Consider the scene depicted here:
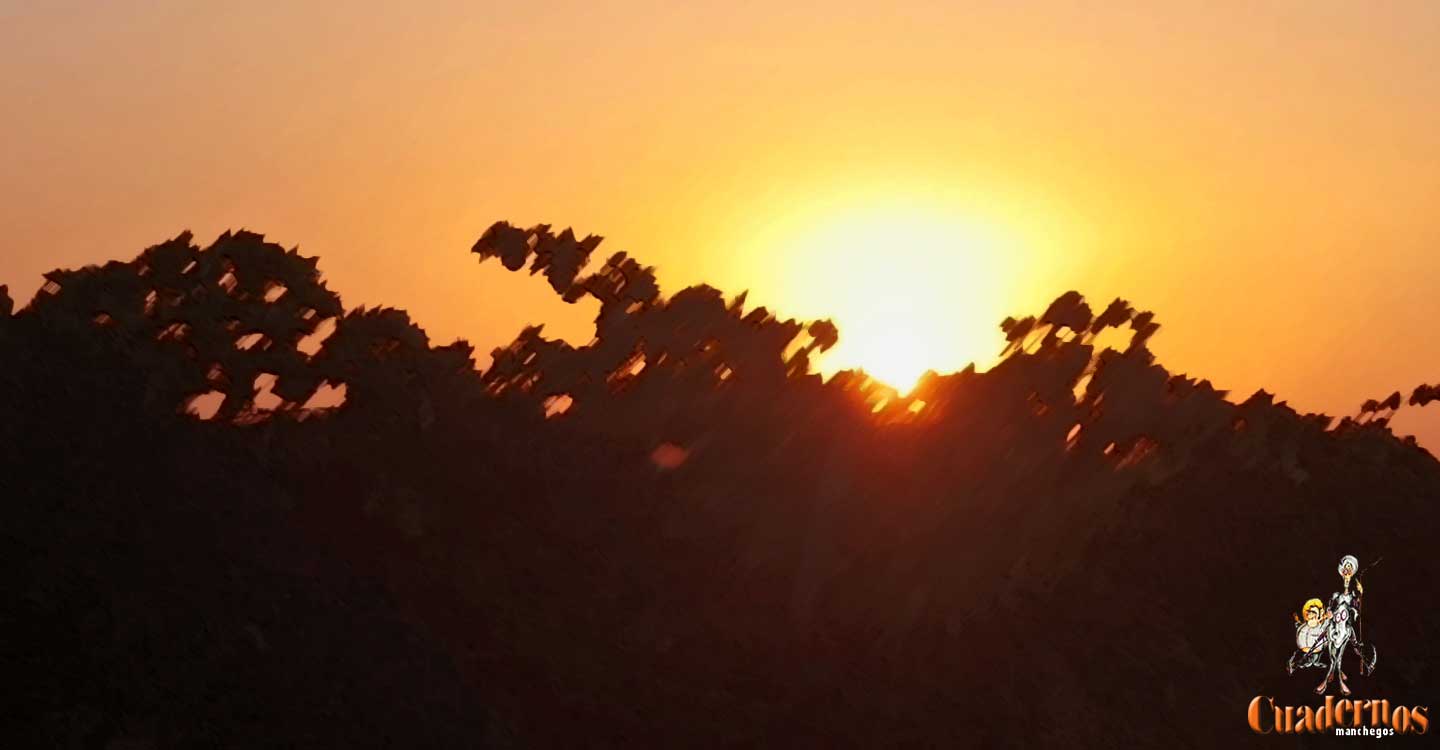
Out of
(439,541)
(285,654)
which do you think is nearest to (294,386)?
(439,541)

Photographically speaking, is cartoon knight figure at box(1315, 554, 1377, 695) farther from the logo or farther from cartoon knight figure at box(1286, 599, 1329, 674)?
cartoon knight figure at box(1286, 599, 1329, 674)

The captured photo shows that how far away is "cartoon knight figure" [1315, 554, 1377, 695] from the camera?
63.6m

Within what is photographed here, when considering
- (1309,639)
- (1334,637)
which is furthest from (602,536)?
(1334,637)

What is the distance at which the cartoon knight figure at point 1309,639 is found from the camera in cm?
6203

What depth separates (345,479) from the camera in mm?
52406

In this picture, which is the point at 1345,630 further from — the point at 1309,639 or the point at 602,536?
the point at 602,536

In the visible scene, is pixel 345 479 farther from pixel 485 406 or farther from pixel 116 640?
pixel 116 640

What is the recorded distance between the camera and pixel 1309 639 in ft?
207

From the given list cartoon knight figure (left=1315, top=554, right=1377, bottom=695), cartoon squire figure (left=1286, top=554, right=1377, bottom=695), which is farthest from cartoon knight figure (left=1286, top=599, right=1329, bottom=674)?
cartoon knight figure (left=1315, top=554, right=1377, bottom=695)

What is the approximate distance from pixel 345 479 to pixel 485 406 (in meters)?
6.33

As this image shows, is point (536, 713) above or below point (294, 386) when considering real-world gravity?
below

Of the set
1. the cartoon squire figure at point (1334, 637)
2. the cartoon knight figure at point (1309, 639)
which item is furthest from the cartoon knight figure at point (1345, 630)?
the cartoon knight figure at point (1309, 639)

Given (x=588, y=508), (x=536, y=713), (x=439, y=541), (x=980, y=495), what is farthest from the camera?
(x=980, y=495)

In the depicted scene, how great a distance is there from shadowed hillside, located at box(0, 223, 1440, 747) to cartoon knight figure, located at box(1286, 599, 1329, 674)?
782mm
